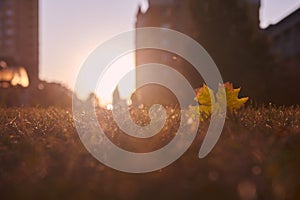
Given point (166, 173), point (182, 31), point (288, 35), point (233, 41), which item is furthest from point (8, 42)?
point (166, 173)

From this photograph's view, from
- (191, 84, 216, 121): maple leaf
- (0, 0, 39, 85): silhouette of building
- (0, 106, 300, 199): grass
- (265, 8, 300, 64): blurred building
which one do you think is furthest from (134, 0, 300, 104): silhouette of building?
(0, 0, 39, 85): silhouette of building

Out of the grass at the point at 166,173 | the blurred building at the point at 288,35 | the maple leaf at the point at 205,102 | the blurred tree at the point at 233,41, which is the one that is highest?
the blurred building at the point at 288,35

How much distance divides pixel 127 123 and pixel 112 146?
4.25ft

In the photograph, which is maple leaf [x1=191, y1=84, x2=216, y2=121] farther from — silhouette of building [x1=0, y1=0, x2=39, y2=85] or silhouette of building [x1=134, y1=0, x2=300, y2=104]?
silhouette of building [x1=0, y1=0, x2=39, y2=85]

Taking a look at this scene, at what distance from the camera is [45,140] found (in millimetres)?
4602

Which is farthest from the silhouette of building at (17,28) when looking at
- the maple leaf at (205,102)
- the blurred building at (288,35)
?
the maple leaf at (205,102)

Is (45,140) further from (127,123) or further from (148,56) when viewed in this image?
(148,56)

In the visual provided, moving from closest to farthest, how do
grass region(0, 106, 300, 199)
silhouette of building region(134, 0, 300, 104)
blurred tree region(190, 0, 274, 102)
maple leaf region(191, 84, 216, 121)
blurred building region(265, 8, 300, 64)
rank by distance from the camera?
grass region(0, 106, 300, 199)
maple leaf region(191, 84, 216, 121)
blurred tree region(190, 0, 274, 102)
silhouette of building region(134, 0, 300, 104)
blurred building region(265, 8, 300, 64)

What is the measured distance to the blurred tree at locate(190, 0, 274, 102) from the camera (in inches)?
787

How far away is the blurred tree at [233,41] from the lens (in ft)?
65.6

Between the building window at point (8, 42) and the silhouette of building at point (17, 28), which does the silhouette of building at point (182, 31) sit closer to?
the silhouette of building at point (17, 28)

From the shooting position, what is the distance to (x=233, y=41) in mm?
20578

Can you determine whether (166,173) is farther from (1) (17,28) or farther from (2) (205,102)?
(1) (17,28)

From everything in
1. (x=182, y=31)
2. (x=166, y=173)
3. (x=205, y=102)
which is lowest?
(x=166, y=173)
